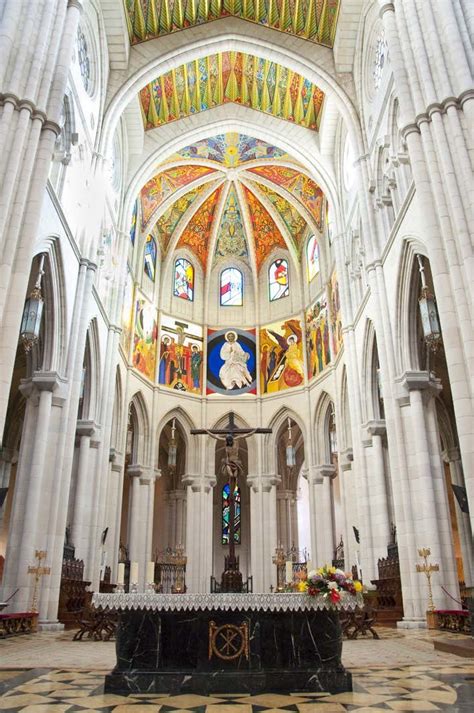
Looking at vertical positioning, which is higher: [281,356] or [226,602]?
[281,356]

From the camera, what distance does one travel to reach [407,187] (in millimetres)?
14531

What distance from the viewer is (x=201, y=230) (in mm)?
29469

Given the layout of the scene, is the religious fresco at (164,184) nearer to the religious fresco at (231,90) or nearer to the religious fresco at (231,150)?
the religious fresco at (231,150)

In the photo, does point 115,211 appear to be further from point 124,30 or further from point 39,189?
point 39,189

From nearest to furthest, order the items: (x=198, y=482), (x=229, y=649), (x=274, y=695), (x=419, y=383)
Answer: (x=274, y=695), (x=229, y=649), (x=419, y=383), (x=198, y=482)

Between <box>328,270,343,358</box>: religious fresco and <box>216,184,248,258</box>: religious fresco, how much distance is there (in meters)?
7.26

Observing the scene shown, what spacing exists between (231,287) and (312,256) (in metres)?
4.82

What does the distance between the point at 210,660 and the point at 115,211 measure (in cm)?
1787

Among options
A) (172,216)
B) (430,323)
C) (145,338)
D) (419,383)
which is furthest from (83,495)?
(172,216)

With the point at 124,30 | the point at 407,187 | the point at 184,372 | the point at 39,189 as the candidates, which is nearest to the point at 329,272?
the point at 184,372

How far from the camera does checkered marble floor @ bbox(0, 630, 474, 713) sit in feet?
15.0

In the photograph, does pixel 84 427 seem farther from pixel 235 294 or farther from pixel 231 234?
pixel 231 234

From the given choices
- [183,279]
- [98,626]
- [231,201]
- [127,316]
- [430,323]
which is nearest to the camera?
[98,626]

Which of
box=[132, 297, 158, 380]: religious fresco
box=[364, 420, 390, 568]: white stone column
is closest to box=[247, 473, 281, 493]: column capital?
box=[132, 297, 158, 380]: religious fresco
